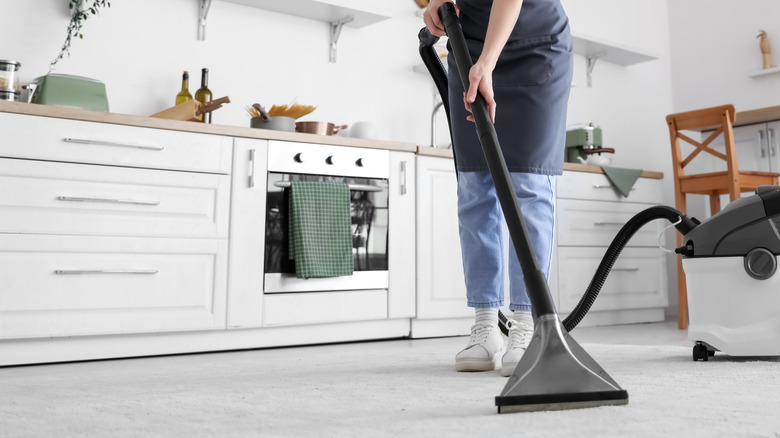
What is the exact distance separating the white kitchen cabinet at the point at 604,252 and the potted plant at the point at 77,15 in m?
2.23

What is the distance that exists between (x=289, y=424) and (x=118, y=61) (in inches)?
91.7

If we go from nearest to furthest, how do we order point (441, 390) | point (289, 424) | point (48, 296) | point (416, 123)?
point (289, 424) < point (441, 390) < point (48, 296) < point (416, 123)

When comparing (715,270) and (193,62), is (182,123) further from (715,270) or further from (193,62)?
(715,270)

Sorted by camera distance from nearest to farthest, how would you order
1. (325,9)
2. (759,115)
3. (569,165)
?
(325,9), (569,165), (759,115)

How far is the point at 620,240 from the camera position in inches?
72.5

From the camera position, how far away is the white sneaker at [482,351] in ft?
4.93

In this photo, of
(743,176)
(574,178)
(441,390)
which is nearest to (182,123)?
(441,390)

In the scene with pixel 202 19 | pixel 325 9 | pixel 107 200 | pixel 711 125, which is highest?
pixel 325 9

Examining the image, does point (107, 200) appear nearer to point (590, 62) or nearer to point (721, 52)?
point (590, 62)

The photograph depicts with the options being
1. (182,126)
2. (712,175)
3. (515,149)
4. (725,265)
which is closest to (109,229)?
(182,126)

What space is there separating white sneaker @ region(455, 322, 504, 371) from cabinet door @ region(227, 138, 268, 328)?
112 centimetres

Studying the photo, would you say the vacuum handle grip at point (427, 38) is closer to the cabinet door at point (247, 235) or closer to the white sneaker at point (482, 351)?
the white sneaker at point (482, 351)

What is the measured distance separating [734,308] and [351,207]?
4.82 feet

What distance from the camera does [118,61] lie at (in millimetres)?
2826
